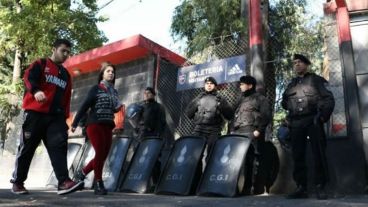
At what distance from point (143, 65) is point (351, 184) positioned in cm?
533

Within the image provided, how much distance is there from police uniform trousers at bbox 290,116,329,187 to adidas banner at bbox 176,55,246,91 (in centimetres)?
240

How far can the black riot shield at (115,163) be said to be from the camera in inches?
304

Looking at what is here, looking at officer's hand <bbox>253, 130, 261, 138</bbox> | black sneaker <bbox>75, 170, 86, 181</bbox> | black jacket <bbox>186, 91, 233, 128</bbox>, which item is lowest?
black sneaker <bbox>75, 170, 86, 181</bbox>

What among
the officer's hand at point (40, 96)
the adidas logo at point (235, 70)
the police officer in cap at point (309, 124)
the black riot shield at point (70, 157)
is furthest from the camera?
the black riot shield at point (70, 157)

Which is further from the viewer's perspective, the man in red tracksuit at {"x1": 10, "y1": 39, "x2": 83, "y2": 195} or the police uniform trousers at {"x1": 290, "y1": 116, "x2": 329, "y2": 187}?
the police uniform trousers at {"x1": 290, "y1": 116, "x2": 329, "y2": 187}

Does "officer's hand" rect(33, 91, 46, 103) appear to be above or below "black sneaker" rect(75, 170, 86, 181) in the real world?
above

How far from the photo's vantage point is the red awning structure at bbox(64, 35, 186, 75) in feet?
32.6

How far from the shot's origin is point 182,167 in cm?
680

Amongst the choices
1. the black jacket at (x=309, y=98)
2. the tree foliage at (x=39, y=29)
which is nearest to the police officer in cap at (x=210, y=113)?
the black jacket at (x=309, y=98)

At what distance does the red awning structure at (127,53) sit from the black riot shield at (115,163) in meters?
2.48

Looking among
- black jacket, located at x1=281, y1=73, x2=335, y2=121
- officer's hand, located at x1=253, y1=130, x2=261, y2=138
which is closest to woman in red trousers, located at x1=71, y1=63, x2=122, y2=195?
officer's hand, located at x1=253, y1=130, x2=261, y2=138

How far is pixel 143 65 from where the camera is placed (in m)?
10.3

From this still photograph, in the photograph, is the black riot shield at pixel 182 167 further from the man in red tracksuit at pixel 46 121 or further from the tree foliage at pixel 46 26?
the tree foliage at pixel 46 26

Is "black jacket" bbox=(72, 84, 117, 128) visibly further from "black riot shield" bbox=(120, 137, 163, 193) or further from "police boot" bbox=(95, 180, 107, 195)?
"black riot shield" bbox=(120, 137, 163, 193)
